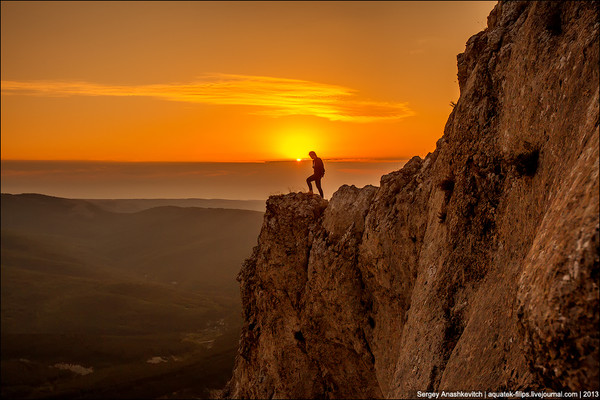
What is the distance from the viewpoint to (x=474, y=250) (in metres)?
18.0

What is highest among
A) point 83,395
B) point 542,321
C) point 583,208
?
point 583,208

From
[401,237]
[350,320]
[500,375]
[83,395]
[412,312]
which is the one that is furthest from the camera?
[83,395]

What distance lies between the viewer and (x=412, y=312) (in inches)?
819

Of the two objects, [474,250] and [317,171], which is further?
[317,171]

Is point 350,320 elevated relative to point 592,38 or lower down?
lower down

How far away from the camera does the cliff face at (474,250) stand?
32.6ft

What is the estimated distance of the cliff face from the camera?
9922mm

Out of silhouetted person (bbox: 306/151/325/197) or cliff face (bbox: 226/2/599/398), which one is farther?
silhouetted person (bbox: 306/151/325/197)

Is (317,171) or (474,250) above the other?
(317,171)

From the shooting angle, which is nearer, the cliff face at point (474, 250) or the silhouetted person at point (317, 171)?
the cliff face at point (474, 250)

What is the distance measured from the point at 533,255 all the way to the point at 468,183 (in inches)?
327

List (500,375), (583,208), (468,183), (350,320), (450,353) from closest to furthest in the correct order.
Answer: (583,208) < (500,375) < (450,353) < (468,183) < (350,320)

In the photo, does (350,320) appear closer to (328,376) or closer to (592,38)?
(328,376)

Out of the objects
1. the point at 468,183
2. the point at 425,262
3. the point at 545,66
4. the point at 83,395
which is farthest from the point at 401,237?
the point at 83,395
